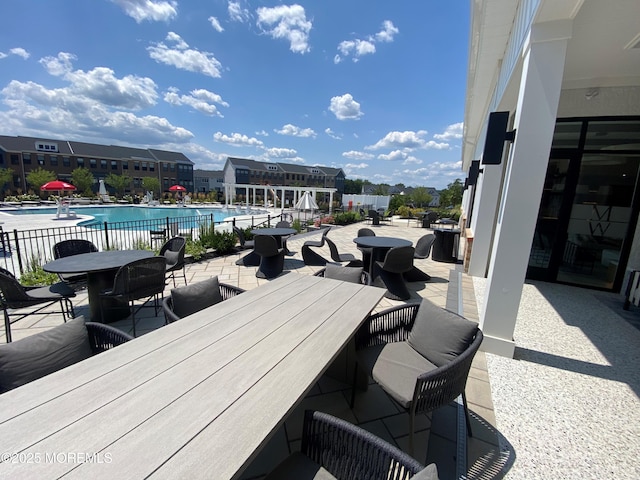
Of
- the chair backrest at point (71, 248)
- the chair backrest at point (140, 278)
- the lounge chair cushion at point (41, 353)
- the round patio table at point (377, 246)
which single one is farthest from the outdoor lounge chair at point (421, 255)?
the chair backrest at point (71, 248)

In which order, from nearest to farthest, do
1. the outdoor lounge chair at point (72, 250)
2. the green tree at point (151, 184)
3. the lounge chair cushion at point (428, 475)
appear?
the lounge chair cushion at point (428, 475) → the outdoor lounge chair at point (72, 250) → the green tree at point (151, 184)

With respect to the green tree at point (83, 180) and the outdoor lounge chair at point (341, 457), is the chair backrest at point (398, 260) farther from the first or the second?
the green tree at point (83, 180)

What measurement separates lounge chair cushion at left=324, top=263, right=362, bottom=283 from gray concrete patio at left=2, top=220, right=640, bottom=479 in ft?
3.47

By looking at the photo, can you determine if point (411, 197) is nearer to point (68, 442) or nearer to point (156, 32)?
point (156, 32)

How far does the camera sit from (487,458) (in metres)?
1.71

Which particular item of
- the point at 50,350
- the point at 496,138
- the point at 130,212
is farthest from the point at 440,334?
the point at 130,212

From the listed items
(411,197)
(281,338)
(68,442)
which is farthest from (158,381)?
(411,197)

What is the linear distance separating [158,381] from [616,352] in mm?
4278

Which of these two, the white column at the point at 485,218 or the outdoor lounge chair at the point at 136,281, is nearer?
the outdoor lounge chair at the point at 136,281

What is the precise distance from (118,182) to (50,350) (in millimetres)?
44318

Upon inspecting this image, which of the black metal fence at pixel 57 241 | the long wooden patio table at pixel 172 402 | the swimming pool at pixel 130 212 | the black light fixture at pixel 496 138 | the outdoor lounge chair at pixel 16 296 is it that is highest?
the black light fixture at pixel 496 138

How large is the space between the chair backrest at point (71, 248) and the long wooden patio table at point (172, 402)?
3489mm

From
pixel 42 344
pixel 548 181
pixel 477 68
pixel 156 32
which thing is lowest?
pixel 42 344

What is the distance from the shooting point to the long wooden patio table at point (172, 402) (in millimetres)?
807
